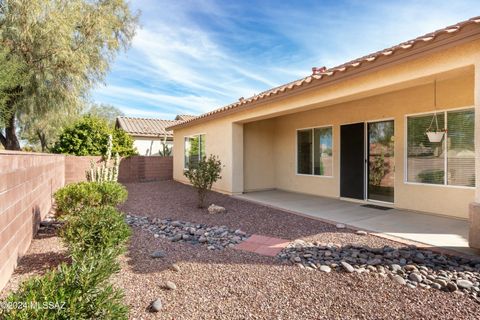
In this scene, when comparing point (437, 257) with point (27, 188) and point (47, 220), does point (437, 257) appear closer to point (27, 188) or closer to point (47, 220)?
point (27, 188)

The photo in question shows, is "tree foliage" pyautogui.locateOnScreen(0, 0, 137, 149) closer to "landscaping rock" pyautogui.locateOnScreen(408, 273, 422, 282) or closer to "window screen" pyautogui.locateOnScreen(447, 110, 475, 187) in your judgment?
"landscaping rock" pyautogui.locateOnScreen(408, 273, 422, 282)

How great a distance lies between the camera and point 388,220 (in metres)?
6.78

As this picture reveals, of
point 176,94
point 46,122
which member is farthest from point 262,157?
point 176,94

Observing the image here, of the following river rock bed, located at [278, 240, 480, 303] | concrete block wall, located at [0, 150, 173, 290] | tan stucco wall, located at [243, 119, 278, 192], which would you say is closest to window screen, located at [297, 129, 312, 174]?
tan stucco wall, located at [243, 119, 278, 192]

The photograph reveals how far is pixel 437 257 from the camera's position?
4520mm

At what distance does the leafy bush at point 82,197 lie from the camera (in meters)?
5.72

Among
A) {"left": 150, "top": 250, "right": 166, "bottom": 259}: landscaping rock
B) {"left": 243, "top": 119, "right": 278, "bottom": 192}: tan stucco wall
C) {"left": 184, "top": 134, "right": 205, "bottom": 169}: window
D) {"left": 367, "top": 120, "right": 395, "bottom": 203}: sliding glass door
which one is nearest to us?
{"left": 150, "top": 250, "right": 166, "bottom": 259}: landscaping rock

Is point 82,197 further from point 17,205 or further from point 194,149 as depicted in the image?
point 194,149

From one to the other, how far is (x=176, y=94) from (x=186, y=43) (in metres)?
15.7

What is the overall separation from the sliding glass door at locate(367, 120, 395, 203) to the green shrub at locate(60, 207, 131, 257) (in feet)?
24.2

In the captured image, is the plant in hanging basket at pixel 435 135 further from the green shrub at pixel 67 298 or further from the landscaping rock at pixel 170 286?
the green shrub at pixel 67 298

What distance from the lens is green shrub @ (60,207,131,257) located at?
382cm

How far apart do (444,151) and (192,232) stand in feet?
21.1

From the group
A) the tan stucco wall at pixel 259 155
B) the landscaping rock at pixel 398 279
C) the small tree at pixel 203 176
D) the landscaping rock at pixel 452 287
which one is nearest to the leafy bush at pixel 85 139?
the tan stucco wall at pixel 259 155
